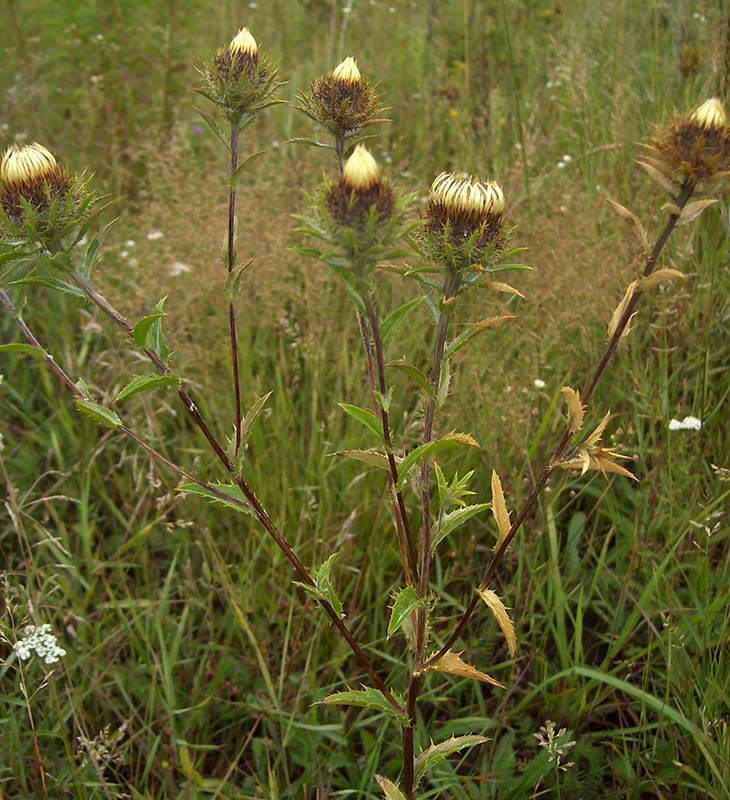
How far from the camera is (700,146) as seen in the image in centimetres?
123

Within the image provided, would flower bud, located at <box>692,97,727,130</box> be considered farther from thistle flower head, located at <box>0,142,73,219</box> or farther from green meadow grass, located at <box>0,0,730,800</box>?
thistle flower head, located at <box>0,142,73,219</box>

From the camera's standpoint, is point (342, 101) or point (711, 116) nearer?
point (711, 116)

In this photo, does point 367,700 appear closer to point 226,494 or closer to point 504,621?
point 504,621

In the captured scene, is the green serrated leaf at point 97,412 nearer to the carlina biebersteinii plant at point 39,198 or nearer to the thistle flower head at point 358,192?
the carlina biebersteinii plant at point 39,198

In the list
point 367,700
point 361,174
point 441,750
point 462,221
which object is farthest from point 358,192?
point 441,750

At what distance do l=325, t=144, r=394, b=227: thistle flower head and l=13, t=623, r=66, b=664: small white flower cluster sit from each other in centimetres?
129

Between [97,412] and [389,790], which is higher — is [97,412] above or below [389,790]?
above

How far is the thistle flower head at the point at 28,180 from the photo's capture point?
1354 millimetres

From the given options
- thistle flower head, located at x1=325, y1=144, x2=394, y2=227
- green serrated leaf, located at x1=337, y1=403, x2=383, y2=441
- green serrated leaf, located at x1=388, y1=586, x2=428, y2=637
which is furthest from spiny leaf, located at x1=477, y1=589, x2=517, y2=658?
thistle flower head, located at x1=325, y1=144, x2=394, y2=227

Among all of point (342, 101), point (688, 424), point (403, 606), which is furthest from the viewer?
point (688, 424)

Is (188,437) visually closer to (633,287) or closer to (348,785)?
(348,785)

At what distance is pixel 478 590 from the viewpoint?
1404 mm

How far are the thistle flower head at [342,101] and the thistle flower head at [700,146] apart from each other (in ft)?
2.03

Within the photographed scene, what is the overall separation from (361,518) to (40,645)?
3.38 ft
